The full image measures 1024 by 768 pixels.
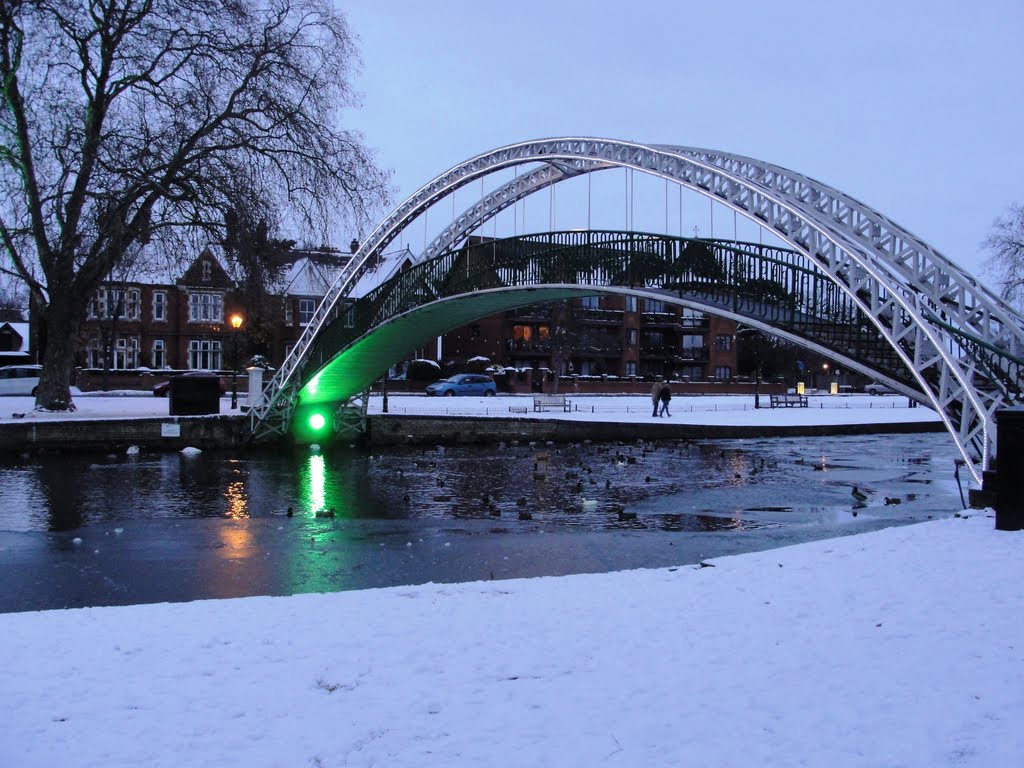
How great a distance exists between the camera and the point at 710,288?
21.4m

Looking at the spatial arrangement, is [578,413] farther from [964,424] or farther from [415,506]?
[964,424]

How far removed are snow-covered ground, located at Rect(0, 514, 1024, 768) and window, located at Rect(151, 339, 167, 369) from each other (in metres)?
62.4

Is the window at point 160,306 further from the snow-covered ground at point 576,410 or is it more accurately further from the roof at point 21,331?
the snow-covered ground at point 576,410

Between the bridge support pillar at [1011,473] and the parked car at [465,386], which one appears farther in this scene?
the parked car at [465,386]

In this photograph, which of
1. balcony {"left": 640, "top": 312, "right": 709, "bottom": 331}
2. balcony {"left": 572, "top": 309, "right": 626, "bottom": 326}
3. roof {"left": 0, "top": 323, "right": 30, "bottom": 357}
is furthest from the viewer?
balcony {"left": 640, "top": 312, "right": 709, "bottom": 331}

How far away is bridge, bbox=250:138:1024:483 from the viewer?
51.6 ft

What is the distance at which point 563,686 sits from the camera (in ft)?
19.3

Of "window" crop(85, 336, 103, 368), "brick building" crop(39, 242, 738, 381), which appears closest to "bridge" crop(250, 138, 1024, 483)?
"brick building" crop(39, 242, 738, 381)

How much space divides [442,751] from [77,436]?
86.1 feet

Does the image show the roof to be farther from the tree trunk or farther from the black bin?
the black bin

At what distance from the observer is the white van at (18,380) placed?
4503 centimetres

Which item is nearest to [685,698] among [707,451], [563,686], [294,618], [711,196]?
[563,686]

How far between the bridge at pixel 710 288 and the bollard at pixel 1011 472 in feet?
11.1

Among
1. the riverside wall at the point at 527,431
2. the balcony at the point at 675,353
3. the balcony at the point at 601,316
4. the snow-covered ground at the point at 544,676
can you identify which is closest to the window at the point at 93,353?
the riverside wall at the point at 527,431
